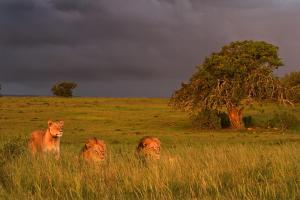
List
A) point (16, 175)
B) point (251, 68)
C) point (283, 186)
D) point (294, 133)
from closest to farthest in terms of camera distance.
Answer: point (283, 186) < point (16, 175) < point (294, 133) < point (251, 68)

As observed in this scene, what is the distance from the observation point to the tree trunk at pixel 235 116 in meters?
41.8

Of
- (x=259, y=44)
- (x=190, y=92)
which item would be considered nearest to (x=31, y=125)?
(x=190, y=92)

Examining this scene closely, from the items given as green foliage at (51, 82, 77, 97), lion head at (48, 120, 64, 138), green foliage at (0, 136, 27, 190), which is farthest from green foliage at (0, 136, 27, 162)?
green foliage at (51, 82, 77, 97)

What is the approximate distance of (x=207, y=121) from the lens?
41.3 meters

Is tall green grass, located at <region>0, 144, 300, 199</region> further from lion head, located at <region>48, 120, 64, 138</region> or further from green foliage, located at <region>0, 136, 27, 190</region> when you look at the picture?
lion head, located at <region>48, 120, 64, 138</region>

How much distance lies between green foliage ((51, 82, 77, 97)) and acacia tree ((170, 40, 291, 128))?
185ft

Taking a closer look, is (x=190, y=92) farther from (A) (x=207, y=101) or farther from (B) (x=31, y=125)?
(B) (x=31, y=125)

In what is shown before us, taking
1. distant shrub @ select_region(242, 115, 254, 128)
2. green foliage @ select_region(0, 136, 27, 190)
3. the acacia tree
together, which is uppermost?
the acacia tree

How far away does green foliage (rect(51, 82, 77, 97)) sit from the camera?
96.3 m

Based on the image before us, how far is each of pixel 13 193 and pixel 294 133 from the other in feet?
104

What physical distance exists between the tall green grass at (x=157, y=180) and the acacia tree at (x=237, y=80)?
28375 millimetres

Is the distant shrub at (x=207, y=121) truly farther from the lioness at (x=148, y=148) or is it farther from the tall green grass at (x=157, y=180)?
the tall green grass at (x=157, y=180)

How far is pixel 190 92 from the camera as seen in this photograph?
42656 millimetres

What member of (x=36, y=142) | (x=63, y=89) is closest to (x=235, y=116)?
(x=36, y=142)
